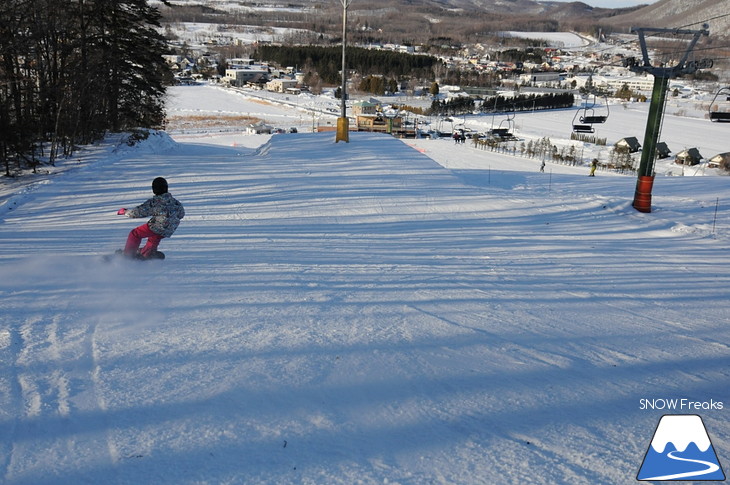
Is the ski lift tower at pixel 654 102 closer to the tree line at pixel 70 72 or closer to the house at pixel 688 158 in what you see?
the tree line at pixel 70 72

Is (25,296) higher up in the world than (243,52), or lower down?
lower down

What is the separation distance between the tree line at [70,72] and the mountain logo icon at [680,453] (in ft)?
41.0

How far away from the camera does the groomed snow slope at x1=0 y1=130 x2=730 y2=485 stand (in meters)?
2.59

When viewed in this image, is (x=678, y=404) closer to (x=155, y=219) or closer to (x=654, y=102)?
(x=155, y=219)

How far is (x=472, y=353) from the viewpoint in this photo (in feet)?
12.1

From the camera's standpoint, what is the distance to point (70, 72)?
50.9 feet

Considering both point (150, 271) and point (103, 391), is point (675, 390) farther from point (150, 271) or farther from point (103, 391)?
point (150, 271)

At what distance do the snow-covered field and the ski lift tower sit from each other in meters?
1.45

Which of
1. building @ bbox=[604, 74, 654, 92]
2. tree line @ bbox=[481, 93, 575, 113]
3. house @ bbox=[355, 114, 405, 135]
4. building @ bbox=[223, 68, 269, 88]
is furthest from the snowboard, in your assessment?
building @ bbox=[223, 68, 269, 88]

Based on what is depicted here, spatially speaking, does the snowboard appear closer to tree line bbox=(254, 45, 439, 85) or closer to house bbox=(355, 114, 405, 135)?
house bbox=(355, 114, 405, 135)

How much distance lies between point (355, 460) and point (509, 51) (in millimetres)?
160825

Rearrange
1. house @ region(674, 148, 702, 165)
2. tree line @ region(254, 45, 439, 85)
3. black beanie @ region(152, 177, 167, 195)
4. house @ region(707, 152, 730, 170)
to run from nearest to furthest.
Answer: black beanie @ region(152, 177, 167, 195)
house @ region(707, 152, 730, 170)
house @ region(674, 148, 702, 165)
tree line @ region(254, 45, 439, 85)

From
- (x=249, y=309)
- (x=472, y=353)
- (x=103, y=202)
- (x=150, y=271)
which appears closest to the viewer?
(x=472, y=353)

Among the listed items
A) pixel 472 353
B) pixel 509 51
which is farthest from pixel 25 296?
pixel 509 51
